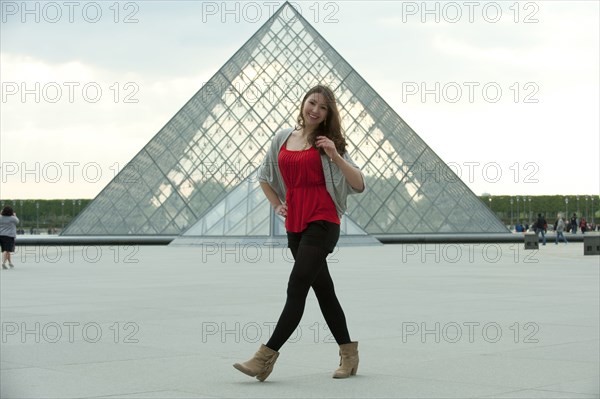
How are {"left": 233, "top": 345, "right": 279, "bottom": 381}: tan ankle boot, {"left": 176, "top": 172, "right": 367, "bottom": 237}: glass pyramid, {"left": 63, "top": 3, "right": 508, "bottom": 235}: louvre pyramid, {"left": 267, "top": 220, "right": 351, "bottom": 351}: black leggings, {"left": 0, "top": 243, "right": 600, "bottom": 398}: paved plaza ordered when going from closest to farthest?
{"left": 0, "top": 243, "right": 600, "bottom": 398}: paved plaza < {"left": 233, "top": 345, "right": 279, "bottom": 381}: tan ankle boot < {"left": 267, "top": 220, "right": 351, "bottom": 351}: black leggings < {"left": 176, "top": 172, "right": 367, "bottom": 237}: glass pyramid < {"left": 63, "top": 3, "right": 508, "bottom": 235}: louvre pyramid

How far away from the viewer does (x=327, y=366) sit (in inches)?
223

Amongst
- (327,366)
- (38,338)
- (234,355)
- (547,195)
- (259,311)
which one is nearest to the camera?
(327,366)

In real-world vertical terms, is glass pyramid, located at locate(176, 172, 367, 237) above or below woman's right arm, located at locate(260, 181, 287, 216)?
above

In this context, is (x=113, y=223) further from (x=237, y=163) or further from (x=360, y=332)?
(x=360, y=332)

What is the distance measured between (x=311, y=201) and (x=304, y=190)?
0.09 metres

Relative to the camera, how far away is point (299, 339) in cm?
688

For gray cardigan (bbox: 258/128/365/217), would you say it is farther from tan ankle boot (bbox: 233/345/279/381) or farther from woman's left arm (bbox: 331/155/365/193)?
tan ankle boot (bbox: 233/345/279/381)

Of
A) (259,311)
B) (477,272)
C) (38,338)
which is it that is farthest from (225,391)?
(477,272)

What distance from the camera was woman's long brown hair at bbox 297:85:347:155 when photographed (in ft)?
17.7

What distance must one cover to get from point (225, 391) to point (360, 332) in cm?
260

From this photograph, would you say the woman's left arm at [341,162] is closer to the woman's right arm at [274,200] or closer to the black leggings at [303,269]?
the black leggings at [303,269]

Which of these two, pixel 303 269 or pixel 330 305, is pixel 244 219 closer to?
Answer: pixel 330 305

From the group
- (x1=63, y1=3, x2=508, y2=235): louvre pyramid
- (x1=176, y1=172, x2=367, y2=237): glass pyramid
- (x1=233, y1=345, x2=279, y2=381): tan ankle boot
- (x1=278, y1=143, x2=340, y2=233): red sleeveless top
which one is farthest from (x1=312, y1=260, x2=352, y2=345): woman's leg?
(x1=63, y1=3, x2=508, y2=235): louvre pyramid

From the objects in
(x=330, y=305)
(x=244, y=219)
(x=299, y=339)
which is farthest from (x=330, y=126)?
(x=244, y=219)
